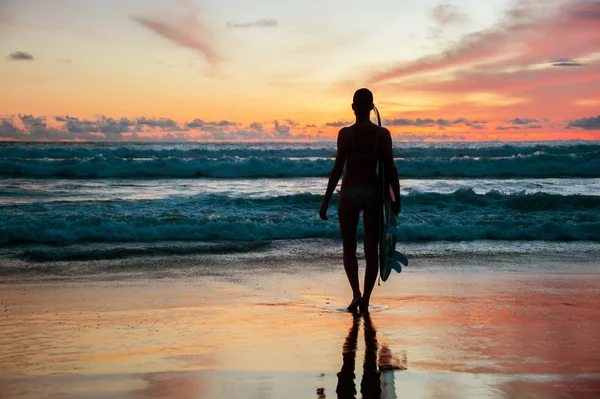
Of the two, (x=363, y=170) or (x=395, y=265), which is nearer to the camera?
(x=363, y=170)

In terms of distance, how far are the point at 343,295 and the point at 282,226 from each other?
5300mm

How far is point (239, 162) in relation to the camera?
30312 millimetres

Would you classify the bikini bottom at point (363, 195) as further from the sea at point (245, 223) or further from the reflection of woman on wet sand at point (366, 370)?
the sea at point (245, 223)

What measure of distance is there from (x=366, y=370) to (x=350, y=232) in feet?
6.41

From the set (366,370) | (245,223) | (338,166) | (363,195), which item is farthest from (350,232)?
(245,223)

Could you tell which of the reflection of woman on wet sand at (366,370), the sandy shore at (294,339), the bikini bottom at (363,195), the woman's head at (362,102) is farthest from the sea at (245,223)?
the reflection of woman on wet sand at (366,370)

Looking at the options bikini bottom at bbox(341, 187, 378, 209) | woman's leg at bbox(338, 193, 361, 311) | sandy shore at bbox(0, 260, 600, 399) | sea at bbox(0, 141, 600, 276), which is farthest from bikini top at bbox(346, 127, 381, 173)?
sea at bbox(0, 141, 600, 276)

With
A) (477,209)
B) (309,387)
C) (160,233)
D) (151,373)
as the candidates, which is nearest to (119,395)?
(151,373)

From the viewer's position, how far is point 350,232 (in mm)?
5996

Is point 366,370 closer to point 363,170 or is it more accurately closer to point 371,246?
point 371,246

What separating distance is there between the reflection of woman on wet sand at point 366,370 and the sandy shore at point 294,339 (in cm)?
1

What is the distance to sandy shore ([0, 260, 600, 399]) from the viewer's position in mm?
3900

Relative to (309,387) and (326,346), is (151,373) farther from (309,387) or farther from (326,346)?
(326,346)

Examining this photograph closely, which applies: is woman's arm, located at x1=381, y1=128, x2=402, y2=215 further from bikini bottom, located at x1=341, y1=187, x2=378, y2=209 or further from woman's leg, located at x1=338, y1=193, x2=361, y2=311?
woman's leg, located at x1=338, y1=193, x2=361, y2=311
